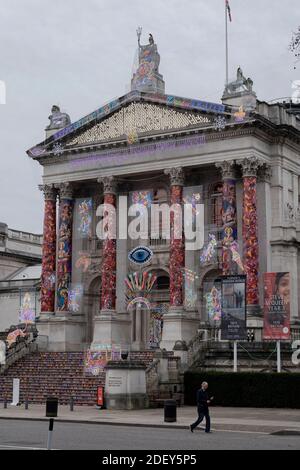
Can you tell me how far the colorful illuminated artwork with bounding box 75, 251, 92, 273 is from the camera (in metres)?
54.3

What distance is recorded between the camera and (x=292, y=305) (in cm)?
4772

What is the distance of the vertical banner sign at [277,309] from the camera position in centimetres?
3725

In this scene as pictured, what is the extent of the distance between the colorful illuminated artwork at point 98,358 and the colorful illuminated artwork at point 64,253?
6046 mm

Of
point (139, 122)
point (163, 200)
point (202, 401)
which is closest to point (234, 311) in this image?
point (202, 401)

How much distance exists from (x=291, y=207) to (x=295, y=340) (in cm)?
1018

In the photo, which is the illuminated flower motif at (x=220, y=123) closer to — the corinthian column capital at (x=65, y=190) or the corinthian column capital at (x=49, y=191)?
the corinthian column capital at (x=65, y=190)

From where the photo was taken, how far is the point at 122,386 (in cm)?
3528

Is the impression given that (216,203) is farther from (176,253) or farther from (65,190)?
(65,190)

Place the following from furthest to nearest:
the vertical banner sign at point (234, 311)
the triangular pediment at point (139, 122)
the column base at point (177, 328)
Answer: the triangular pediment at point (139, 122) < the column base at point (177, 328) < the vertical banner sign at point (234, 311)

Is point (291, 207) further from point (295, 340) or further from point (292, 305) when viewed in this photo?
point (295, 340)

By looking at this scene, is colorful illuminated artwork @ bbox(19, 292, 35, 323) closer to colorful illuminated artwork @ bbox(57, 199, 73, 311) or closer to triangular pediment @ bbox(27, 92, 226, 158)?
colorful illuminated artwork @ bbox(57, 199, 73, 311)

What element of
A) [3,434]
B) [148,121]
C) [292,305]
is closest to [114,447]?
[3,434]

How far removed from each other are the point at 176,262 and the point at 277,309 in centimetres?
1198

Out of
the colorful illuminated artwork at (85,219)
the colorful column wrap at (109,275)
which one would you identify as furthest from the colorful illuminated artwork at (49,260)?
the colorful column wrap at (109,275)
